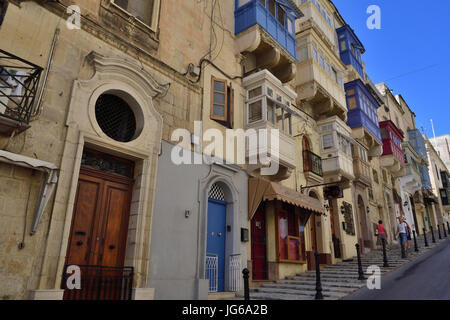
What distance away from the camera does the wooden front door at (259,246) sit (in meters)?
10.8

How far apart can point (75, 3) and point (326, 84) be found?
41.9 feet

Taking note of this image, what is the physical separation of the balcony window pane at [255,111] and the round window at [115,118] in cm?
500

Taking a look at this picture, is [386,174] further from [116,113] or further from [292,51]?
[116,113]

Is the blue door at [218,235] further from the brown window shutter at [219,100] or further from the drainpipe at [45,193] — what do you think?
the drainpipe at [45,193]

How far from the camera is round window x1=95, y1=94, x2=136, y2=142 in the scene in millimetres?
7359

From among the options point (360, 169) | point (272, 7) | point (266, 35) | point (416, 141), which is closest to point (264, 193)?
point (266, 35)

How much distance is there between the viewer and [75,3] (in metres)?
7.01

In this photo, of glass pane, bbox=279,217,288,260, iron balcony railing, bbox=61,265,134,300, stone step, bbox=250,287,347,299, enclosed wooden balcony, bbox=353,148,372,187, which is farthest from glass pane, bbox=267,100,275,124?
enclosed wooden balcony, bbox=353,148,372,187

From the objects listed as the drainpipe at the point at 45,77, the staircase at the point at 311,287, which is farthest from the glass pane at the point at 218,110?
the staircase at the point at 311,287

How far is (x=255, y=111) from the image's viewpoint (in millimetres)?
11711

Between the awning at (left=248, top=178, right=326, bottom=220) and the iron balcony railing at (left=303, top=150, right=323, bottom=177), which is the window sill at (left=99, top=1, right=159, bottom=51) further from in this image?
the iron balcony railing at (left=303, top=150, right=323, bottom=177)

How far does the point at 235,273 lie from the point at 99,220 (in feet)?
14.5

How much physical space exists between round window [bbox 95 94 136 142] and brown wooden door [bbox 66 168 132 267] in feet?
3.51
